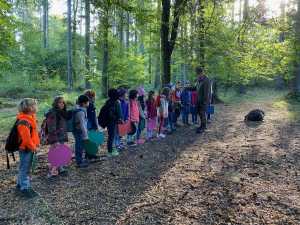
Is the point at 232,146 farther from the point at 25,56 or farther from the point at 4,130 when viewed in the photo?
the point at 25,56

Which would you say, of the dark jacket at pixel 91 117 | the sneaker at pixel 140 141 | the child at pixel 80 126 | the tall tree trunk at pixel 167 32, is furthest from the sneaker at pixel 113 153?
the tall tree trunk at pixel 167 32

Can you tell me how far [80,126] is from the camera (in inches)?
303

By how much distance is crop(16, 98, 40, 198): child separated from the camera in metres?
6.00

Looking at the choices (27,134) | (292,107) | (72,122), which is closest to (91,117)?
(72,122)

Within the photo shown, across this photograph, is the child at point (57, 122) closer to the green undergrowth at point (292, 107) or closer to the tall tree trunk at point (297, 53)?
the green undergrowth at point (292, 107)

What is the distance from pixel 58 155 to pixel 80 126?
2.63ft

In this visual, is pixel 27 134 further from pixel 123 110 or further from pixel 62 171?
pixel 123 110

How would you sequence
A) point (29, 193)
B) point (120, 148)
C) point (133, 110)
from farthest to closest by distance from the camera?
1. point (133, 110)
2. point (120, 148)
3. point (29, 193)

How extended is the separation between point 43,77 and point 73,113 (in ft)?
80.8

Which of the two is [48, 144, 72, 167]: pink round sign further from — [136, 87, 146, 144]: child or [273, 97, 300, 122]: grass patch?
[273, 97, 300, 122]: grass patch

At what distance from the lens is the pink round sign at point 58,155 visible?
7164mm

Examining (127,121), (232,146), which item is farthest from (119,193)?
(232,146)

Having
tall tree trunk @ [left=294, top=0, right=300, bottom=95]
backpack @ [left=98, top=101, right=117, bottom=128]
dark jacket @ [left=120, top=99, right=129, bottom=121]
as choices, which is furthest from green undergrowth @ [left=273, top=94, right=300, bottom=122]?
backpack @ [left=98, top=101, right=117, bottom=128]

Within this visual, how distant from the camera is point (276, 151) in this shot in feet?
31.9
